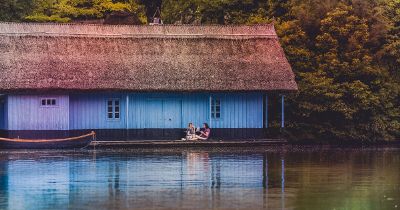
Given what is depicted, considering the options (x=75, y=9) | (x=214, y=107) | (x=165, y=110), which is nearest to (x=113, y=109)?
(x=165, y=110)

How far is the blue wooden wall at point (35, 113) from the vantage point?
41469mm

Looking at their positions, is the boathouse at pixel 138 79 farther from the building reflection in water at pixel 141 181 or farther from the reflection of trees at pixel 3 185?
the reflection of trees at pixel 3 185

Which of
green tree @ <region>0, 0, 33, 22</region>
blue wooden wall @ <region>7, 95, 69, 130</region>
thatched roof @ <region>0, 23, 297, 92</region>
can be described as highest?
green tree @ <region>0, 0, 33, 22</region>

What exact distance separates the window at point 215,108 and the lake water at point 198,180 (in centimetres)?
545

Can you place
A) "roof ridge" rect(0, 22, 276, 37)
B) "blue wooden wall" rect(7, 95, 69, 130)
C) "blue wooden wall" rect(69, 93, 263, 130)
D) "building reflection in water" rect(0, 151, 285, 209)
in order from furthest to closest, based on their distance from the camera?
"blue wooden wall" rect(69, 93, 263, 130)
"roof ridge" rect(0, 22, 276, 37)
"blue wooden wall" rect(7, 95, 69, 130)
"building reflection in water" rect(0, 151, 285, 209)

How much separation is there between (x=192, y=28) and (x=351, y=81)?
7969 mm

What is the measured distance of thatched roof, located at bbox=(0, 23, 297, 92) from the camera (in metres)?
41.6

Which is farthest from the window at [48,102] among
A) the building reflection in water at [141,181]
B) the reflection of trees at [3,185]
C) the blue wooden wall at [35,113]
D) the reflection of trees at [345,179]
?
the reflection of trees at [345,179]

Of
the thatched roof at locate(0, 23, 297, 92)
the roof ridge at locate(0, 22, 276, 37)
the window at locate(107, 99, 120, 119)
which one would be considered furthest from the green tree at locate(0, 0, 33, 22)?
the window at locate(107, 99, 120, 119)

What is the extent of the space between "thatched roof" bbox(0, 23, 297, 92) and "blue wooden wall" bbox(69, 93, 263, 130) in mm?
1212

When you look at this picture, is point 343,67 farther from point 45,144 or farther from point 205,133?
point 45,144

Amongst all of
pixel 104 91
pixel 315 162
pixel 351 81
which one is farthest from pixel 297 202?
pixel 351 81

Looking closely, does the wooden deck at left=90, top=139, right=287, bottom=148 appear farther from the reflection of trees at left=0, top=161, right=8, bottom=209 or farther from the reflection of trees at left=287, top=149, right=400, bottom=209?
the reflection of trees at left=0, top=161, right=8, bottom=209

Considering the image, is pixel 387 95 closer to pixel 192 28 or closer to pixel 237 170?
pixel 192 28
